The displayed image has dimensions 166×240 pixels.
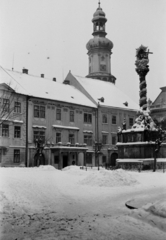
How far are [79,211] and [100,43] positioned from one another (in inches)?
2182

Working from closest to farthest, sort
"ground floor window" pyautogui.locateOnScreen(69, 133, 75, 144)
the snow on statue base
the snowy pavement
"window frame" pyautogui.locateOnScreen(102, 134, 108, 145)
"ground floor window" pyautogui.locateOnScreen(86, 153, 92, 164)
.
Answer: the snowy pavement
the snow on statue base
"ground floor window" pyautogui.locateOnScreen(69, 133, 75, 144)
"ground floor window" pyautogui.locateOnScreen(86, 153, 92, 164)
"window frame" pyautogui.locateOnScreen(102, 134, 108, 145)

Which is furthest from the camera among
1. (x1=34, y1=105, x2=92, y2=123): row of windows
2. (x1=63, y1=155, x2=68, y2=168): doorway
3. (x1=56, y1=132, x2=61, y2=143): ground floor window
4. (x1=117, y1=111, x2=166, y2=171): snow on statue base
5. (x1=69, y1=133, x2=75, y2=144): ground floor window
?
(x1=69, y1=133, x2=75, y2=144): ground floor window

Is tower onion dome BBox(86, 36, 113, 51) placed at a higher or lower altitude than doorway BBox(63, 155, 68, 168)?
higher

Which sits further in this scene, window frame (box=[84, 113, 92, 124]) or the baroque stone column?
window frame (box=[84, 113, 92, 124])

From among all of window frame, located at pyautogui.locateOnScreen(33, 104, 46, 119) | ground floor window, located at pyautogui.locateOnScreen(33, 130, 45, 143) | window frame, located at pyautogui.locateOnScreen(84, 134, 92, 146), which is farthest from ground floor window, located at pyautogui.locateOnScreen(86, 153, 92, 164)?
window frame, located at pyautogui.locateOnScreen(33, 104, 46, 119)

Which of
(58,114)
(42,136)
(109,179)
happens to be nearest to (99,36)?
(58,114)

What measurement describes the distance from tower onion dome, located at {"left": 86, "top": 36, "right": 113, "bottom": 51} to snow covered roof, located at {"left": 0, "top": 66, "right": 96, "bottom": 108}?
1985 cm

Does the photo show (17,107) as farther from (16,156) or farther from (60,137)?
(60,137)

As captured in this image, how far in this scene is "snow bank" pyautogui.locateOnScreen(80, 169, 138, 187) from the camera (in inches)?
712

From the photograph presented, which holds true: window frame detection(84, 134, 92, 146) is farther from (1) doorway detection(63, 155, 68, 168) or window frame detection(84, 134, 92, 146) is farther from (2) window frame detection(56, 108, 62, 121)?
(2) window frame detection(56, 108, 62, 121)

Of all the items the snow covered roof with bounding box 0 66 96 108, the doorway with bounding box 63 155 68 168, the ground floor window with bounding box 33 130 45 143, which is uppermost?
the snow covered roof with bounding box 0 66 96 108

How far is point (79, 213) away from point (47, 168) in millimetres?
16791

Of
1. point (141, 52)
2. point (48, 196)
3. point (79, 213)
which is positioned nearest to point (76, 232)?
point (79, 213)

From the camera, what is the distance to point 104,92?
5003 centimetres
